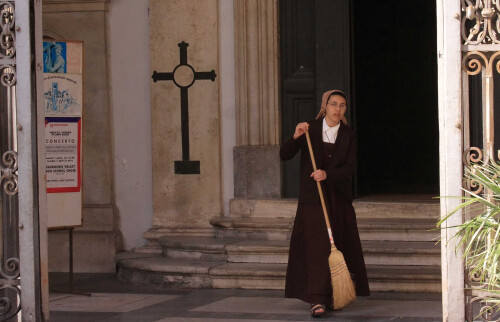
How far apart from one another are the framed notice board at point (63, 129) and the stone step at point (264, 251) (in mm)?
1374

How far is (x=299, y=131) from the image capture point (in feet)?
26.9

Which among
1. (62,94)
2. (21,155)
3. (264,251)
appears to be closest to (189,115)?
(264,251)

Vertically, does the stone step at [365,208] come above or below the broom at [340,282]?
above

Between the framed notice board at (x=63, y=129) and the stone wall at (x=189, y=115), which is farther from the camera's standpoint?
the stone wall at (x=189, y=115)

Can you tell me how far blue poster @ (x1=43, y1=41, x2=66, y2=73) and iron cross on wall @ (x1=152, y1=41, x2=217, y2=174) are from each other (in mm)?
1881

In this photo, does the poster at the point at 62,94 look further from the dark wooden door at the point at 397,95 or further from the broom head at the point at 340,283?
the dark wooden door at the point at 397,95

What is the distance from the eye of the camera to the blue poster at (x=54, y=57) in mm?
9078

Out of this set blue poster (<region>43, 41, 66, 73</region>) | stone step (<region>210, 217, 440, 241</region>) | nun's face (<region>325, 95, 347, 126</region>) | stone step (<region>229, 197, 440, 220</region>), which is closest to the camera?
nun's face (<region>325, 95, 347, 126</region>)

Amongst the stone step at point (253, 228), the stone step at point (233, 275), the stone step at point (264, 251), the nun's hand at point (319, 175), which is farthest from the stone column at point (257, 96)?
the nun's hand at point (319, 175)

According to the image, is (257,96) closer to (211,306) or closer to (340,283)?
(211,306)

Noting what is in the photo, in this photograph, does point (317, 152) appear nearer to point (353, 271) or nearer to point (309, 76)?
point (353, 271)

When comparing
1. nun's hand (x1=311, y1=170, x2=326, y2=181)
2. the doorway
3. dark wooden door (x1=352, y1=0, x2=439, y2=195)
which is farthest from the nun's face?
dark wooden door (x1=352, y1=0, x2=439, y2=195)

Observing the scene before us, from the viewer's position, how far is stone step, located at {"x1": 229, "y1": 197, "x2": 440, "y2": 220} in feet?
33.1

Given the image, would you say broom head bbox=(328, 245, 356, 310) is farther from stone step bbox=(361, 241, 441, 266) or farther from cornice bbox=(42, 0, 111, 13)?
Result: cornice bbox=(42, 0, 111, 13)
